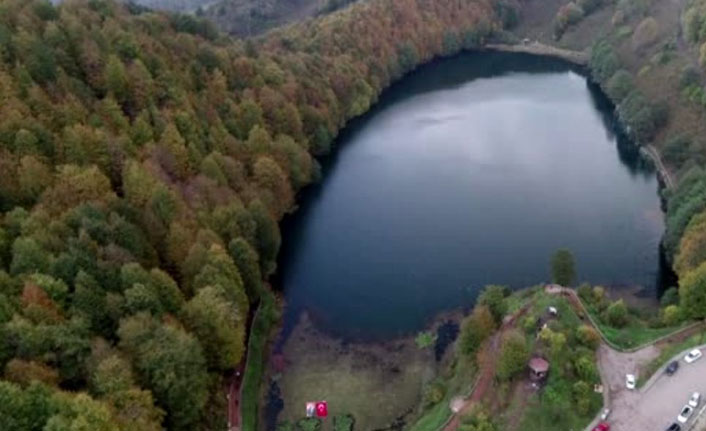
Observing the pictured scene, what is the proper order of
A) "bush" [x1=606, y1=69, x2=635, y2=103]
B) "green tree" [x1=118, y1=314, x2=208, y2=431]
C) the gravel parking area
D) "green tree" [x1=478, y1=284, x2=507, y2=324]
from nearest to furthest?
the gravel parking area
"green tree" [x1=118, y1=314, x2=208, y2=431]
"green tree" [x1=478, y1=284, x2=507, y2=324]
"bush" [x1=606, y1=69, x2=635, y2=103]

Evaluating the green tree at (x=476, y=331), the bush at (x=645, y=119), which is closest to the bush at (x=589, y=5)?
the bush at (x=645, y=119)

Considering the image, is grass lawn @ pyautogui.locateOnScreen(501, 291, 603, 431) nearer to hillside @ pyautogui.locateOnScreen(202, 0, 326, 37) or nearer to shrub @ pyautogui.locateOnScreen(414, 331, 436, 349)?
shrub @ pyautogui.locateOnScreen(414, 331, 436, 349)

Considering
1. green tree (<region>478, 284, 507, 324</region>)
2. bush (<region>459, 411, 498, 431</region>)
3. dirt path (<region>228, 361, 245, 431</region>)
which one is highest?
green tree (<region>478, 284, 507, 324</region>)

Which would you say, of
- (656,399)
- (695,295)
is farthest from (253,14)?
(656,399)

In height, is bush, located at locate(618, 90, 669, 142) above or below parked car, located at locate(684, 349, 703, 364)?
above

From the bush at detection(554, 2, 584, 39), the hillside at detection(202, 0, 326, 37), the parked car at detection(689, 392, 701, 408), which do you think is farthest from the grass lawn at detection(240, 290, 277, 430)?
the bush at detection(554, 2, 584, 39)

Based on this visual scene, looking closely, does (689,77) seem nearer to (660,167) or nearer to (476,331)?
(660,167)
